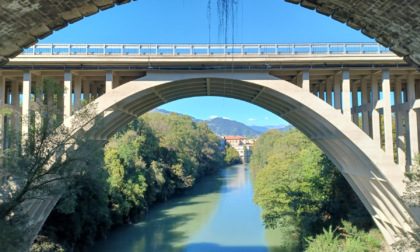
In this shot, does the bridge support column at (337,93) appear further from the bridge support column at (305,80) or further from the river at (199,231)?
the river at (199,231)

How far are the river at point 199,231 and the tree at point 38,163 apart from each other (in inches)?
490

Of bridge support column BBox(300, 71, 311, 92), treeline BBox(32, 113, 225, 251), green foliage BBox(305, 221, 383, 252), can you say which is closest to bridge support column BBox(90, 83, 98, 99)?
treeline BBox(32, 113, 225, 251)

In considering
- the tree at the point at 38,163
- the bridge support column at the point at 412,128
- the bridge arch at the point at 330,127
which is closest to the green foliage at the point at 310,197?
the bridge arch at the point at 330,127

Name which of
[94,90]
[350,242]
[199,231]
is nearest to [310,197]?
[350,242]

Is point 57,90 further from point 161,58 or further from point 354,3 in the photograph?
point 354,3

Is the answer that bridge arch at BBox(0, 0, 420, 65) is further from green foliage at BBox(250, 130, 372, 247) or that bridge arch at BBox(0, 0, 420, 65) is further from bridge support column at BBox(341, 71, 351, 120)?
green foliage at BBox(250, 130, 372, 247)

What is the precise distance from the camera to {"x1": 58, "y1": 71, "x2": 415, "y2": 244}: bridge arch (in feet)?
34.1

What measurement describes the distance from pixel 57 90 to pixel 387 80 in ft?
32.8

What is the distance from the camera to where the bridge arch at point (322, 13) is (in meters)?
5.32

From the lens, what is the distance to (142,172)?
27359 mm

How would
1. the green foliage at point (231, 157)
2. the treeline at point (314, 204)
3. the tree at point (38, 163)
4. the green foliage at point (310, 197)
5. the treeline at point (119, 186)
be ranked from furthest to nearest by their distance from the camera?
the green foliage at point (231, 157) → the green foliage at point (310, 197) → the treeline at point (314, 204) → the treeline at point (119, 186) → the tree at point (38, 163)

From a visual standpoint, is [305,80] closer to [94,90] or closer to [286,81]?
[286,81]

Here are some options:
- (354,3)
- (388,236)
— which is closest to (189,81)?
(354,3)

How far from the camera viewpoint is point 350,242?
42.6 feet
